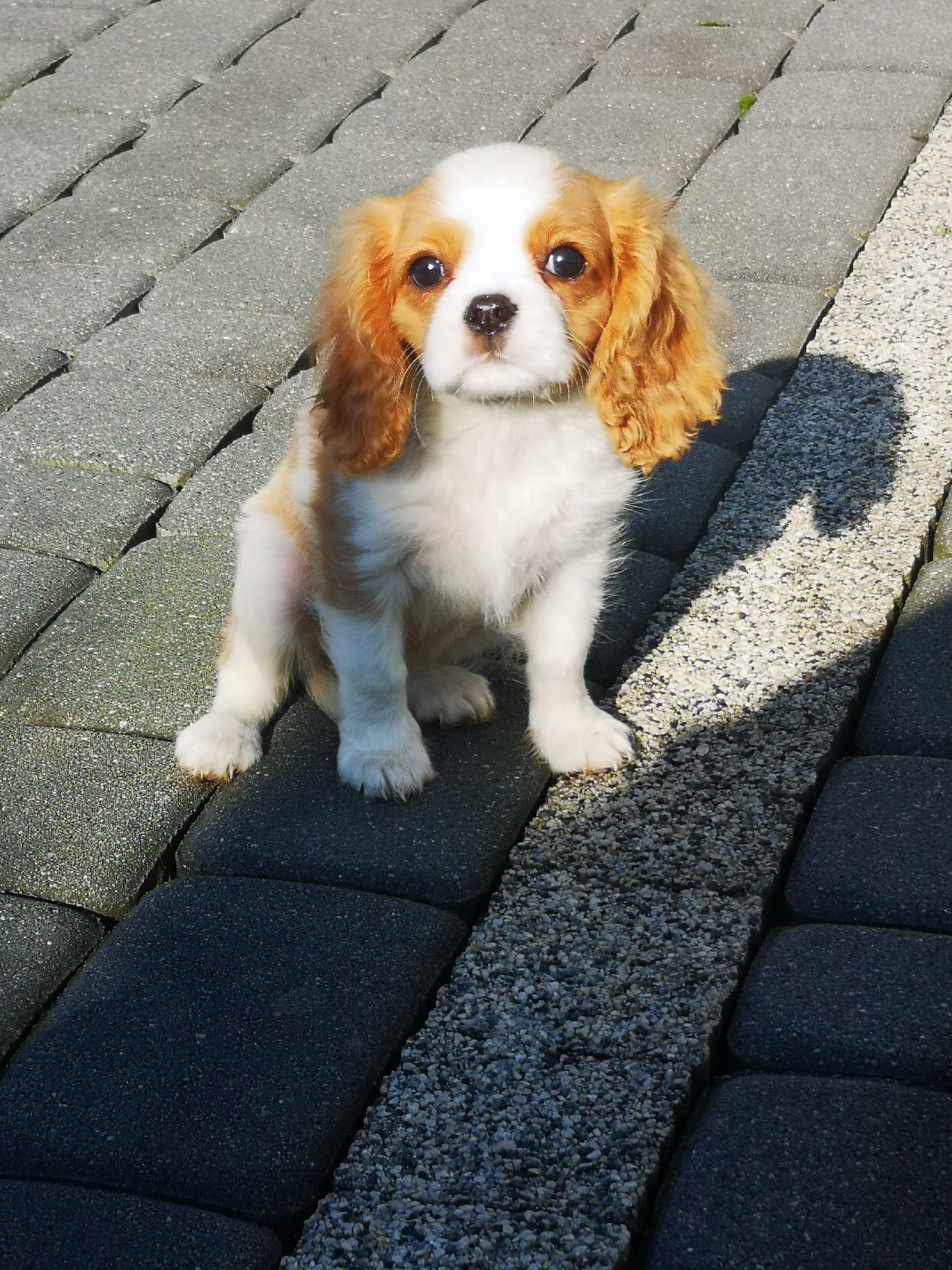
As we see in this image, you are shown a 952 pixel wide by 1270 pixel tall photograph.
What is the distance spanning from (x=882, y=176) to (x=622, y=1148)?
3.54 m

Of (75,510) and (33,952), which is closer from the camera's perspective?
(33,952)

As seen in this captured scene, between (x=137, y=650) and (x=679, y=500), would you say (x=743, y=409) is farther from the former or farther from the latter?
(x=137, y=650)

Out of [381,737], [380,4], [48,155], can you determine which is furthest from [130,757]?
[380,4]

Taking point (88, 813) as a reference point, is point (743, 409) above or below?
below

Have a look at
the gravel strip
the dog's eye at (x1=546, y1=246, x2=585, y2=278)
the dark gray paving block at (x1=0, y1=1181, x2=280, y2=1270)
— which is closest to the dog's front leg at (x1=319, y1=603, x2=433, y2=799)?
the gravel strip

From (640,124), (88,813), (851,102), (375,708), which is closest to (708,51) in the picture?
(851,102)

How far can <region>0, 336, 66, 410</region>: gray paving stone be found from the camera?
3.58 meters

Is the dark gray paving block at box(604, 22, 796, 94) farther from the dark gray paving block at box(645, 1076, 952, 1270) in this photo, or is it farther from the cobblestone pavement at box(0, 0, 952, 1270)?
the dark gray paving block at box(645, 1076, 952, 1270)

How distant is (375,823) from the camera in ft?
8.08

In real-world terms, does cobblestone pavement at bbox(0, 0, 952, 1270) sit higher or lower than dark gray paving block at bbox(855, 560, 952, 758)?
higher

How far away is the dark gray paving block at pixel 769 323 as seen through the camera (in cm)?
371

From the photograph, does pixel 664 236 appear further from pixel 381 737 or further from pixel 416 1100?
pixel 416 1100

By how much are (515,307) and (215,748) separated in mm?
927

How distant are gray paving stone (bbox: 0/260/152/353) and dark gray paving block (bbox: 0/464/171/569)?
60cm
